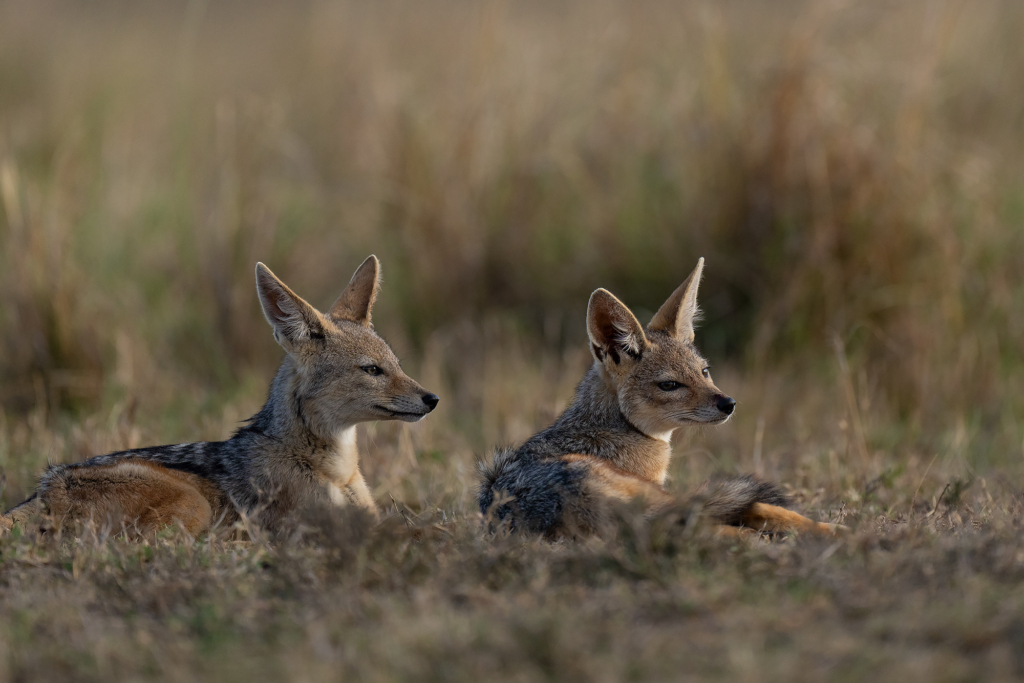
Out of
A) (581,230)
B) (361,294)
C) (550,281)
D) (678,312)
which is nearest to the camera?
(678,312)

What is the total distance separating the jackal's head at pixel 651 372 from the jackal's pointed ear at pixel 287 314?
145 centimetres

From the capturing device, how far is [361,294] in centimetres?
625

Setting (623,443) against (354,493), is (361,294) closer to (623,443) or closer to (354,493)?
(354,493)

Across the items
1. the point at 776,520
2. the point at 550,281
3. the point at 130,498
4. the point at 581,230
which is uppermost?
the point at 581,230

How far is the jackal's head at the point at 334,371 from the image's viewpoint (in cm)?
559

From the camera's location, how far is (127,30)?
48.3 ft

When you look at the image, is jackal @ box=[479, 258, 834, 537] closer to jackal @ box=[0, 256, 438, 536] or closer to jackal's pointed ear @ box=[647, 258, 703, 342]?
jackal's pointed ear @ box=[647, 258, 703, 342]

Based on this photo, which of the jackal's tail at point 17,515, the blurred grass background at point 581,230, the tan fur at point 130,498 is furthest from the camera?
the blurred grass background at point 581,230

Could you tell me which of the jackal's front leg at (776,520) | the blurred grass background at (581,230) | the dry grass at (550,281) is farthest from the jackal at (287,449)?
the jackal's front leg at (776,520)

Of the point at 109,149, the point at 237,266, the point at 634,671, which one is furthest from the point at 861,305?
the point at 109,149

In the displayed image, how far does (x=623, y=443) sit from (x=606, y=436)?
0.30ft

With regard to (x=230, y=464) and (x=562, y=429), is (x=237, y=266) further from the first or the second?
(x=562, y=429)

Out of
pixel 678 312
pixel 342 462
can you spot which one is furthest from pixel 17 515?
pixel 678 312

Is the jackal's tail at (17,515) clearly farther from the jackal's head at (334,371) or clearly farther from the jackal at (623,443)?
the jackal at (623,443)
